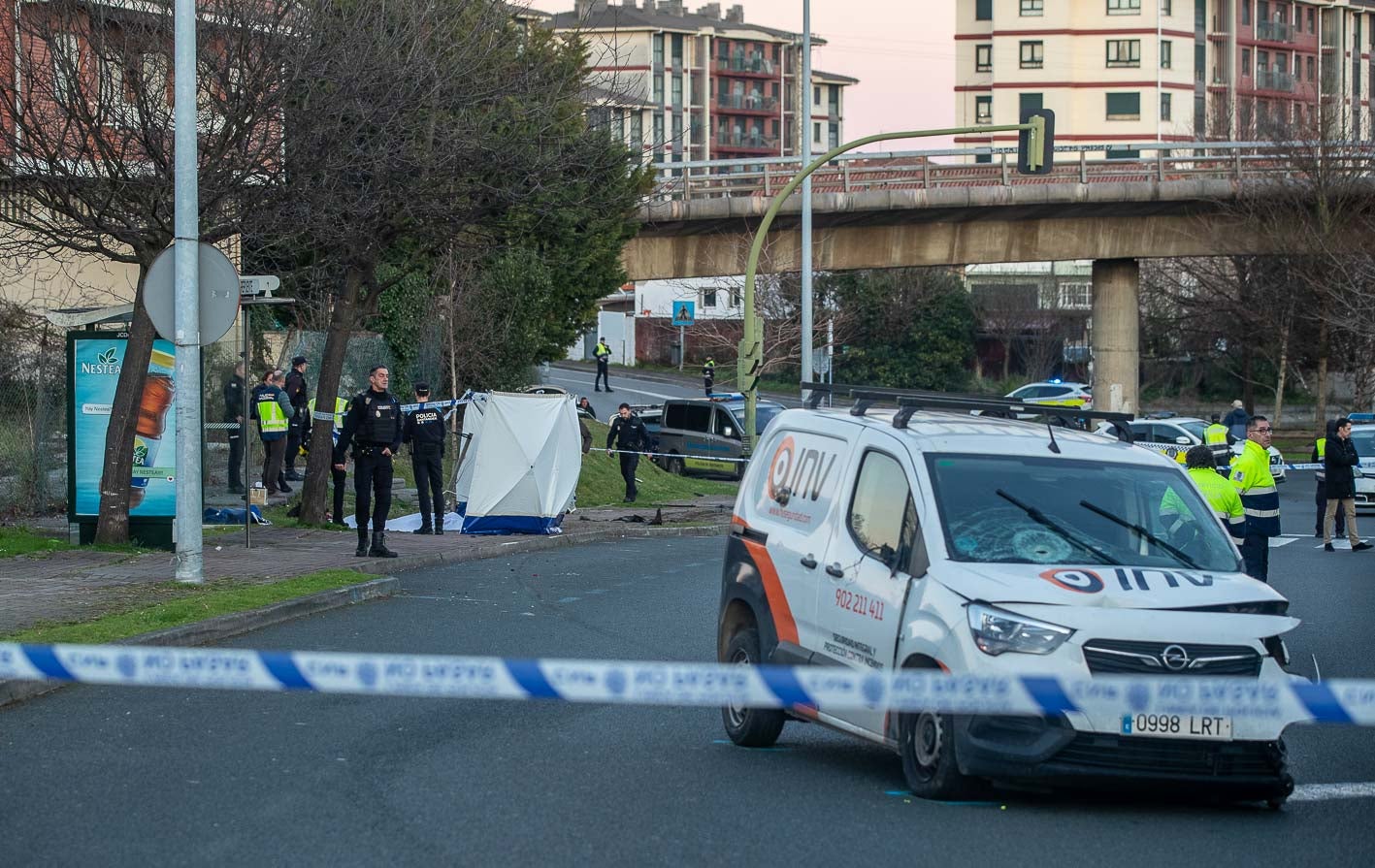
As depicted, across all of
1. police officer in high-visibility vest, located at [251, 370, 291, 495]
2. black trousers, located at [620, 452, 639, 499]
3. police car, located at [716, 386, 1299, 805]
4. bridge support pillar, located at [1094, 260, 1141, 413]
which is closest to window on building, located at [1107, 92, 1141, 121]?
bridge support pillar, located at [1094, 260, 1141, 413]

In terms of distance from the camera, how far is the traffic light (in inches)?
1073

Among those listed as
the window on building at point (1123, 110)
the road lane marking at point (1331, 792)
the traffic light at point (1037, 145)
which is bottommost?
the road lane marking at point (1331, 792)

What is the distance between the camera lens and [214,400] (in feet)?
65.6

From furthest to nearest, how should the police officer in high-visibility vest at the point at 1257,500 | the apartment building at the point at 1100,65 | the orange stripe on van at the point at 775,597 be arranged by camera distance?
the apartment building at the point at 1100,65 → the police officer in high-visibility vest at the point at 1257,500 → the orange stripe on van at the point at 775,597

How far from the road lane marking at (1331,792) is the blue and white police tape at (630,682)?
1.79m

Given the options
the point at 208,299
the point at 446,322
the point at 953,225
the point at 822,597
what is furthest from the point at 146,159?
the point at 953,225

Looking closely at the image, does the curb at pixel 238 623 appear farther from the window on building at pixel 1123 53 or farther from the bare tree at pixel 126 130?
the window on building at pixel 1123 53

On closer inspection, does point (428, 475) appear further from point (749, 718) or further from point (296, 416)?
point (749, 718)

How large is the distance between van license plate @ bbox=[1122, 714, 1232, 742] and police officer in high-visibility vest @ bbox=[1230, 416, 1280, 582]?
7762 millimetres

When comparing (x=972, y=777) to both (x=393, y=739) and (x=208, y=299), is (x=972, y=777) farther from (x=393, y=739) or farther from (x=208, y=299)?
(x=208, y=299)

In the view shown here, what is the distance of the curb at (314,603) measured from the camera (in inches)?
381

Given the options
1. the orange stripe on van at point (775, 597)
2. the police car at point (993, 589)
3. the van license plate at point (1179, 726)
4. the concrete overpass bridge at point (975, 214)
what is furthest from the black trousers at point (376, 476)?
the concrete overpass bridge at point (975, 214)

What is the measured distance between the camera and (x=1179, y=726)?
6.66m

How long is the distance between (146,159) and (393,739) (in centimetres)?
985
